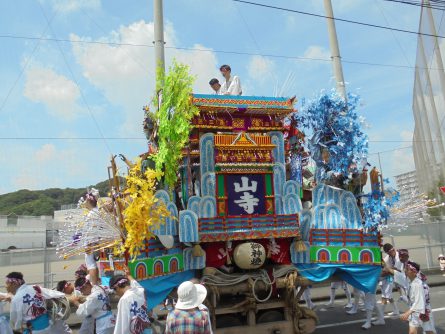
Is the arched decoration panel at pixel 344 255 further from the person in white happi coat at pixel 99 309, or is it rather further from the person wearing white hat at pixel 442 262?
the person wearing white hat at pixel 442 262

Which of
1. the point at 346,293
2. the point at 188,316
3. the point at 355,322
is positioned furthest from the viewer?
the point at 346,293

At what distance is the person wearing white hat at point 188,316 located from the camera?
3.50 m

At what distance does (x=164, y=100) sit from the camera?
5863 millimetres

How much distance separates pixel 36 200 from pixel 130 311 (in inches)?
2489

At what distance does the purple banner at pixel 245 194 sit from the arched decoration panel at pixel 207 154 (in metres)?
0.31

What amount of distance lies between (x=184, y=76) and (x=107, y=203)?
2.01 meters

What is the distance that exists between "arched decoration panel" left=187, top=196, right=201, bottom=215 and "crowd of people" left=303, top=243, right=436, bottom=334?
2.86 metres

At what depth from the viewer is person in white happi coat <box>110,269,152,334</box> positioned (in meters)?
3.98

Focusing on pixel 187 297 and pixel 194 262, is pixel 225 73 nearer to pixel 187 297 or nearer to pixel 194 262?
pixel 194 262

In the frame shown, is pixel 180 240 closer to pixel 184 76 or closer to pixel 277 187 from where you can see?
pixel 277 187

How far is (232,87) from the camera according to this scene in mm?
6754

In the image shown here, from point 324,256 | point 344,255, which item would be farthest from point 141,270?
point 344,255

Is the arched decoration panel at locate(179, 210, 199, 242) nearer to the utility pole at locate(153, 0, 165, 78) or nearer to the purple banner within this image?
the purple banner

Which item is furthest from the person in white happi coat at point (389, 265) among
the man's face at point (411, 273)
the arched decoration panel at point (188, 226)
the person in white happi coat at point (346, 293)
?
the arched decoration panel at point (188, 226)
